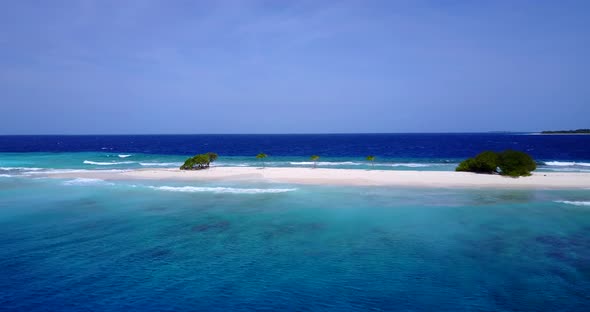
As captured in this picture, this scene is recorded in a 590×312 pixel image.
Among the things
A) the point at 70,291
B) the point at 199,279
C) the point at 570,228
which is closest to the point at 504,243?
the point at 570,228

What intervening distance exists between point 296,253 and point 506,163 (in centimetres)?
3001

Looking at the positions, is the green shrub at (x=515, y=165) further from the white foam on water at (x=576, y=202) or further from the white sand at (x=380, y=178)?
the white foam on water at (x=576, y=202)

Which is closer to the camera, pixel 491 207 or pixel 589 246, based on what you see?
pixel 589 246

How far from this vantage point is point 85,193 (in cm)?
2927

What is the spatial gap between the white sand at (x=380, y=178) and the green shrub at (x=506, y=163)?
1.18 metres

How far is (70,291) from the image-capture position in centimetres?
1155

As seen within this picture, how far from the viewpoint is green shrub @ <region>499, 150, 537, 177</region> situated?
36.5m

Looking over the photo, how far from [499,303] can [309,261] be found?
19.7 ft

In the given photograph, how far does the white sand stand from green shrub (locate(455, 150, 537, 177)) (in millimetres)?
1185

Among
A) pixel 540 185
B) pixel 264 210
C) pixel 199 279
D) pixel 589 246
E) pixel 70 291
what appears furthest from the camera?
pixel 540 185

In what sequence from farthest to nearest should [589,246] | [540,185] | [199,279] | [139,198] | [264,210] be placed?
[540,185] → [139,198] → [264,210] → [589,246] → [199,279]

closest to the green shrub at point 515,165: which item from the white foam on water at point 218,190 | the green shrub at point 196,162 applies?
the white foam on water at point 218,190

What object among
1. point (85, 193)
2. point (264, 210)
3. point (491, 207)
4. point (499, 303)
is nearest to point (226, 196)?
point (264, 210)

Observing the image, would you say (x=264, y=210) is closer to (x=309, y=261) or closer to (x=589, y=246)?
(x=309, y=261)
